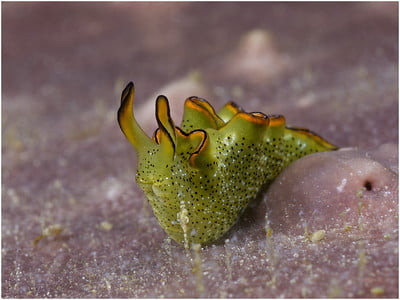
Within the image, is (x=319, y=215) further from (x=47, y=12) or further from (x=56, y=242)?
(x=47, y=12)

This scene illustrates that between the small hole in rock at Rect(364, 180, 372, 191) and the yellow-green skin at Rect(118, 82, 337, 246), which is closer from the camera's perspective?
the yellow-green skin at Rect(118, 82, 337, 246)

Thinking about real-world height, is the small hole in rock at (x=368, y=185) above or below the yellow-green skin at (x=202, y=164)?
below

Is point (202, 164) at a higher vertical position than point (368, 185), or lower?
higher

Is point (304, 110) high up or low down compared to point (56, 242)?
up

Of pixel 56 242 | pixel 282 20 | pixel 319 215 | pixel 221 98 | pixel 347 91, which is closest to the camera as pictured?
pixel 319 215

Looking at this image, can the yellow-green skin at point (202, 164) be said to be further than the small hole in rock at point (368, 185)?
No

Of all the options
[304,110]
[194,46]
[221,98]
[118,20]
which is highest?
[118,20]

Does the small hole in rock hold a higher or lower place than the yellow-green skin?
lower

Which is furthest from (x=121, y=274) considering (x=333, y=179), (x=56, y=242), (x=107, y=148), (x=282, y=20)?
(x=282, y=20)
